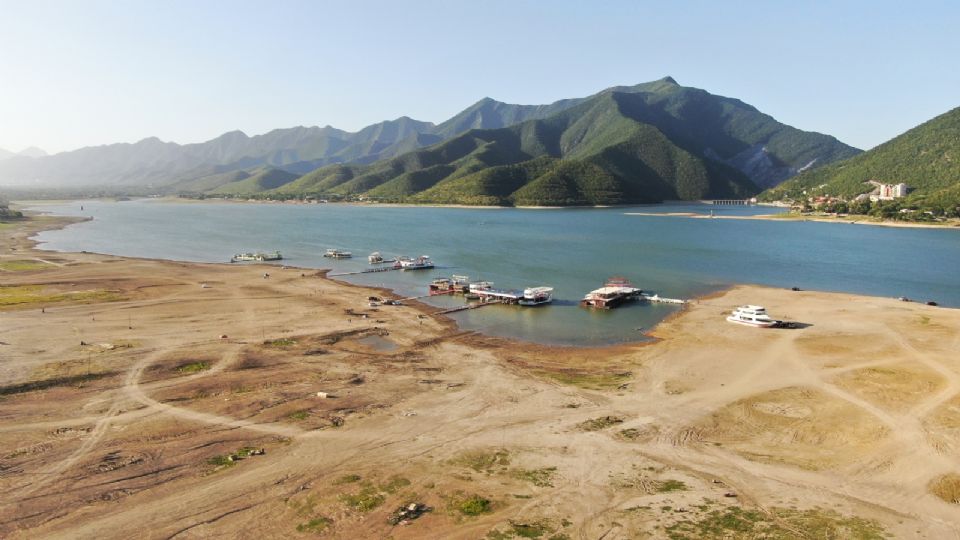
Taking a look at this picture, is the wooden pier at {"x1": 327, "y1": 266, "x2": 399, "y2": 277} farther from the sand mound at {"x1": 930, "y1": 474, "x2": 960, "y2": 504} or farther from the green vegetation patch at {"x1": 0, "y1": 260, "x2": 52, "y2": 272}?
the sand mound at {"x1": 930, "y1": 474, "x2": 960, "y2": 504}

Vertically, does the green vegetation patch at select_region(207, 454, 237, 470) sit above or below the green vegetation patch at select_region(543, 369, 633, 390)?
above

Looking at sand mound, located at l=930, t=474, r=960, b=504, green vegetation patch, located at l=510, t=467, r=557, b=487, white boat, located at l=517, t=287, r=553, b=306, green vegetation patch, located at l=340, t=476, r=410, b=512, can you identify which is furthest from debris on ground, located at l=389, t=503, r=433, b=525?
white boat, located at l=517, t=287, r=553, b=306

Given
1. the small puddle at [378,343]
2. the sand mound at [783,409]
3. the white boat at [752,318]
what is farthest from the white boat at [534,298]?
the sand mound at [783,409]

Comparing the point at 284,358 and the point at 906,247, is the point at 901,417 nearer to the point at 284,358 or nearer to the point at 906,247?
the point at 284,358

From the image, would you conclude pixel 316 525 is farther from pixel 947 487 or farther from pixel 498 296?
pixel 498 296

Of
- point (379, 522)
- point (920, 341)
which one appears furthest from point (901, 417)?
point (379, 522)

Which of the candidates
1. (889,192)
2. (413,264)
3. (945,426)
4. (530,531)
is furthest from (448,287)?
(889,192)

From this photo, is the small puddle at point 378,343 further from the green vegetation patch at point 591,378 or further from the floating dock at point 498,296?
the floating dock at point 498,296
